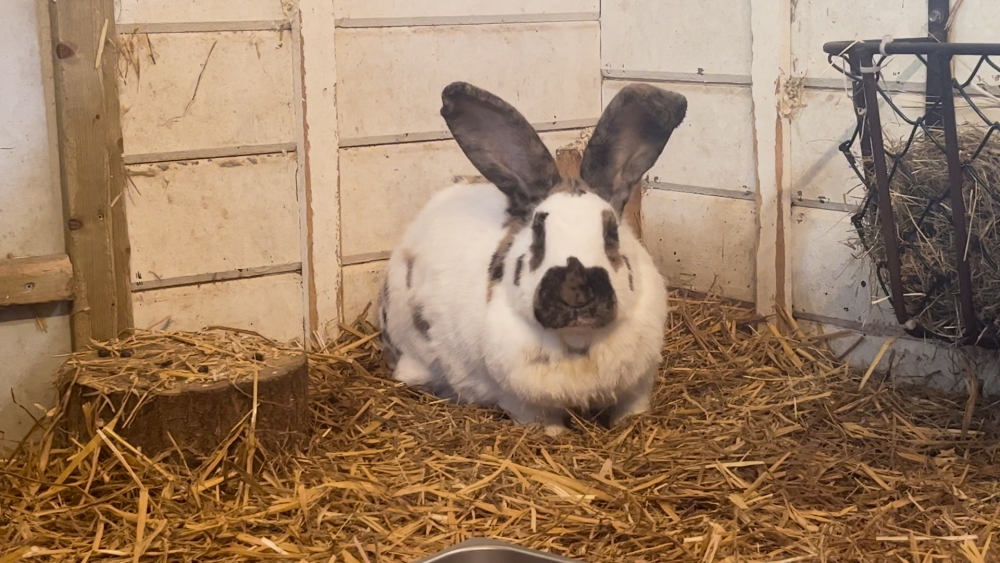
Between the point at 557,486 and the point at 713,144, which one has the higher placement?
the point at 713,144

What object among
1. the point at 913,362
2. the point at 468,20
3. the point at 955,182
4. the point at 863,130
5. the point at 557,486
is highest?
the point at 468,20

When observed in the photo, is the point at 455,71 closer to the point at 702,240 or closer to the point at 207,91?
the point at 207,91

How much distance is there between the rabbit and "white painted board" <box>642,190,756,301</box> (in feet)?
2.78

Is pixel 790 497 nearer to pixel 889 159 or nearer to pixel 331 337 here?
pixel 889 159

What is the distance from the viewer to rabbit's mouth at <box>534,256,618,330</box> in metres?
3.16

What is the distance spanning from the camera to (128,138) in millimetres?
3684

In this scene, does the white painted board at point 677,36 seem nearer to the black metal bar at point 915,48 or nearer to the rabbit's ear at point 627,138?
the rabbit's ear at point 627,138

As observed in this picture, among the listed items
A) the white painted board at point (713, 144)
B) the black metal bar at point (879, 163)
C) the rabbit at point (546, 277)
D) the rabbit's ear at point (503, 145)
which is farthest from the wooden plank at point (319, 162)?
the black metal bar at point (879, 163)

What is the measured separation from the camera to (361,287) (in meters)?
4.30

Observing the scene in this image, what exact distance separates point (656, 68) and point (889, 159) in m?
1.44

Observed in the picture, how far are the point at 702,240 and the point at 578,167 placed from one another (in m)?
0.59

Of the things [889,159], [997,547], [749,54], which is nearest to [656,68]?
[749,54]

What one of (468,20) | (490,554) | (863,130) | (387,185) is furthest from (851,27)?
(490,554)

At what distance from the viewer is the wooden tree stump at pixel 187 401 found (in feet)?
10.2
